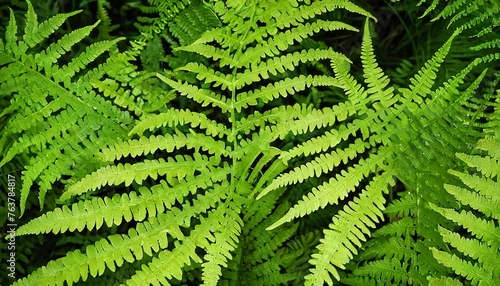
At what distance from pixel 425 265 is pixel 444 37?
1422mm

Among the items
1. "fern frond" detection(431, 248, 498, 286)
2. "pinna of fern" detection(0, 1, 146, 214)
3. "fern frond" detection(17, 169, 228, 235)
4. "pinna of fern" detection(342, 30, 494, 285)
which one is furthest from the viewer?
"pinna of fern" detection(0, 1, 146, 214)

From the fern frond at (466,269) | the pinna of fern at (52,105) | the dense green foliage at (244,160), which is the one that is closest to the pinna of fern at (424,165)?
the dense green foliage at (244,160)

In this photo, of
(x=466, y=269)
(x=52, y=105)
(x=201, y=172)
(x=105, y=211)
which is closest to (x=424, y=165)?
(x=466, y=269)

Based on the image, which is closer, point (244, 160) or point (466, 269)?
point (466, 269)

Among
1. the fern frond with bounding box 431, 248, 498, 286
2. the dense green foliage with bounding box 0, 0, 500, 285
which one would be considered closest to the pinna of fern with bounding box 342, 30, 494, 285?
the dense green foliage with bounding box 0, 0, 500, 285

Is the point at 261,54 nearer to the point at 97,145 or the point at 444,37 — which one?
the point at 97,145

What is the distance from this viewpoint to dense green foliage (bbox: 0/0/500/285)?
1806mm

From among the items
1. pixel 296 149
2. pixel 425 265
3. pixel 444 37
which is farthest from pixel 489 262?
pixel 444 37

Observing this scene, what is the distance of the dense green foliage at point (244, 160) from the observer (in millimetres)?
1806

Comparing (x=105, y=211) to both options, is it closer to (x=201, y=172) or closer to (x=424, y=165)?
(x=201, y=172)

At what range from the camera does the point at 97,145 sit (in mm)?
2285

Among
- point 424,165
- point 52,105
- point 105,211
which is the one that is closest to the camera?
point 105,211

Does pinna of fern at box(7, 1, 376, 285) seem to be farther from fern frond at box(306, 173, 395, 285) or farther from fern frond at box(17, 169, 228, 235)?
fern frond at box(306, 173, 395, 285)

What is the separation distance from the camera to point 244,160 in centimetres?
213
